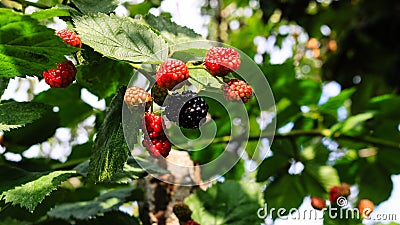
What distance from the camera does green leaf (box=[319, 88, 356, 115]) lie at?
133 cm

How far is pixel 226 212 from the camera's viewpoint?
1.07m

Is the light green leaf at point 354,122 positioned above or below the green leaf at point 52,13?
above

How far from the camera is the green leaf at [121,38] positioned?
0.68m

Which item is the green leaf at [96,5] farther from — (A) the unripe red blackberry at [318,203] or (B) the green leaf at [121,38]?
(A) the unripe red blackberry at [318,203]

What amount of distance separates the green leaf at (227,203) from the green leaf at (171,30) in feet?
1.21

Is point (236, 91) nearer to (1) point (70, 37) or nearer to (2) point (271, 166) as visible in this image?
(1) point (70, 37)

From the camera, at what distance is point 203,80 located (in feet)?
2.24

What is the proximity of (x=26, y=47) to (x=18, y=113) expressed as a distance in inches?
5.7

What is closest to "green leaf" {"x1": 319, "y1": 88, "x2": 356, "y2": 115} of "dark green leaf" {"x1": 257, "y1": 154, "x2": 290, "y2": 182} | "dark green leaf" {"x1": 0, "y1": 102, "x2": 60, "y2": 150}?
"dark green leaf" {"x1": 257, "y1": 154, "x2": 290, "y2": 182}

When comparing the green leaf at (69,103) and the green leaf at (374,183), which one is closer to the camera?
the green leaf at (69,103)

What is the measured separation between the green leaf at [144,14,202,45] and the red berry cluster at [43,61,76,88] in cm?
18

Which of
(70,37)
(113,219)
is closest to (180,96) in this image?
(70,37)

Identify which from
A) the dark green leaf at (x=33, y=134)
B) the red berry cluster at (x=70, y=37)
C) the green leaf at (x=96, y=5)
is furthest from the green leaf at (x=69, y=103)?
the red berry cluster at (x=70, y=37)

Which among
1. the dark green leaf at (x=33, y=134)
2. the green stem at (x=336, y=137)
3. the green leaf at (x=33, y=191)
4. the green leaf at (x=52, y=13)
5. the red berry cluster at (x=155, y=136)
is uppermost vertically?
the green stem at (x=336, y=137)
